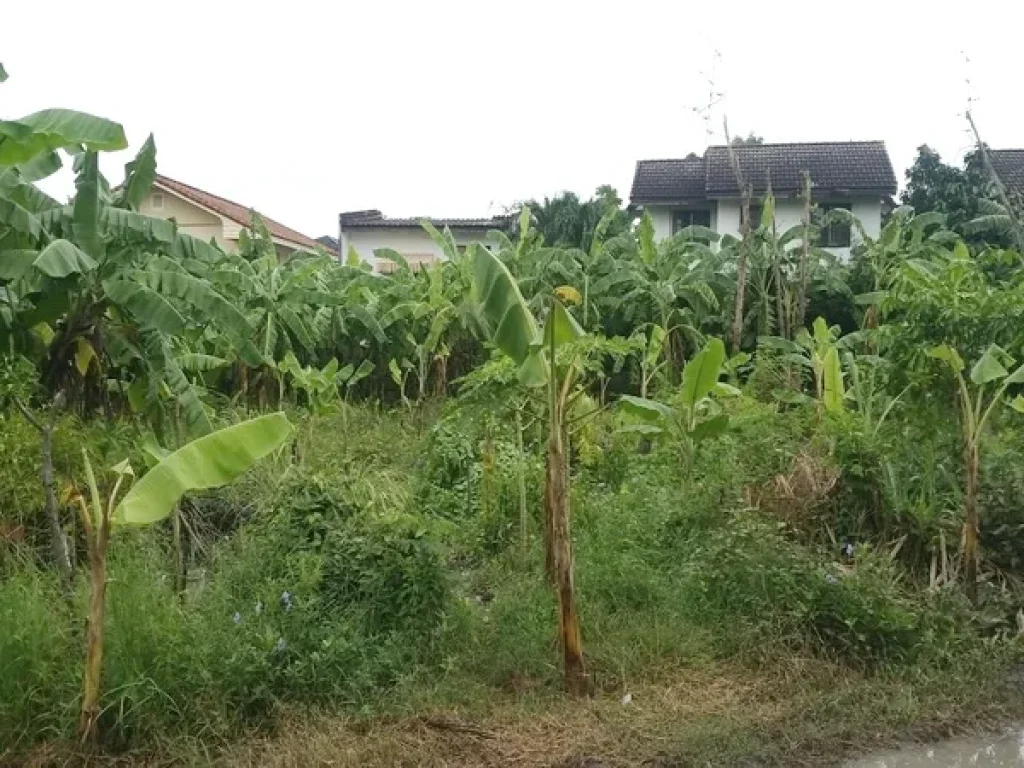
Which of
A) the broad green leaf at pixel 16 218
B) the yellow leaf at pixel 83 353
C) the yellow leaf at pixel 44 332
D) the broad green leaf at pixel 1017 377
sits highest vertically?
the broad green leaf at pixel 16 218

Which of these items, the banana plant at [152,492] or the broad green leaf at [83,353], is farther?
the broad green leaf at [83,353]

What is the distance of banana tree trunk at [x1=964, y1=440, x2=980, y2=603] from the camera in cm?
552

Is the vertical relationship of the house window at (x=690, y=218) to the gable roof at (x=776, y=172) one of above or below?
below

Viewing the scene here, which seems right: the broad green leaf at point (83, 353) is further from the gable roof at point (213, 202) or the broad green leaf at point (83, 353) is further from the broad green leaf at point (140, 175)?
the gable roof at point (213, 202)

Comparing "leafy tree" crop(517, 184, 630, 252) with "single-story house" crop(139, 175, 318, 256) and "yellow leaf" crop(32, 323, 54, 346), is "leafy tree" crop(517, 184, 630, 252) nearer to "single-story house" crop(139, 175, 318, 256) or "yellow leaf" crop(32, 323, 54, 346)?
"single-story house" crop(139, 175, 318, 256)

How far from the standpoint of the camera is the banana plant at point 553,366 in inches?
178

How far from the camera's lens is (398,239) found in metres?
34.0

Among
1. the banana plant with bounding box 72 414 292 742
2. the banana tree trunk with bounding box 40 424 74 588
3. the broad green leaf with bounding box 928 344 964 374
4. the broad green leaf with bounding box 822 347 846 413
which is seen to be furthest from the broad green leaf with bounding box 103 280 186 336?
the broad green leaf with bounding box 822 347 846 413

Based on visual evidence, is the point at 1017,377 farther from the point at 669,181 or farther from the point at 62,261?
the point at 669,181

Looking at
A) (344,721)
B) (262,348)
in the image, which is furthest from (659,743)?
(262,348)

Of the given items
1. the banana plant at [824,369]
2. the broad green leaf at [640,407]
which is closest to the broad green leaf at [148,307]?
the broad green leaf at [640,407]

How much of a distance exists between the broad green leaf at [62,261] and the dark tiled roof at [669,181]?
79.4 feet

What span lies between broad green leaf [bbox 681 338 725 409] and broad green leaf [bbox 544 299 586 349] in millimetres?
2202

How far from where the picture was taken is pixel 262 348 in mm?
10883
